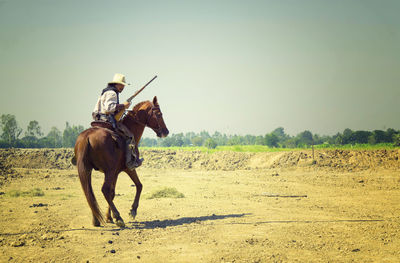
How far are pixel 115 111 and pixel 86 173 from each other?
69.9 inches

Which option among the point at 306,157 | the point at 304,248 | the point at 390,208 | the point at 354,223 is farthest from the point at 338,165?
the point at 304,248

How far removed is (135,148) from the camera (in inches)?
329

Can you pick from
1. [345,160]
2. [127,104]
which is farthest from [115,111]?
[345,160]

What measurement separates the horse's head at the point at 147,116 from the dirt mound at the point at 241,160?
64.3 feet

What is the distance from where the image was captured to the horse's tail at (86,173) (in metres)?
7.23

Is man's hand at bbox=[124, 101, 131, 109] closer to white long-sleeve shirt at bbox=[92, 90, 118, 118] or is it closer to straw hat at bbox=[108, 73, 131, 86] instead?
white long-sleeve shirt at bbox=[92, 90, 118, 118]

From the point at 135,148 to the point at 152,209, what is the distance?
125 inches

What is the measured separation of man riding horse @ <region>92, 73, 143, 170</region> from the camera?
7.92 meters

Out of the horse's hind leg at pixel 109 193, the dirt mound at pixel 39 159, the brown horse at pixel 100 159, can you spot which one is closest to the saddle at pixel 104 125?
the brown horse at pixel 100 159

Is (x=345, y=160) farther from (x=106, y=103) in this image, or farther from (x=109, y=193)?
(x=106, y=103)

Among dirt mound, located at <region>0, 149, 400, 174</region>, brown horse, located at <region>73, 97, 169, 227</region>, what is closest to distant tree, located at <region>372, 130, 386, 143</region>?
dirt mound, located at <region>0, 149, 400, 174</region>

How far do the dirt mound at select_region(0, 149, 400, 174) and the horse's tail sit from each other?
19827 millimetres

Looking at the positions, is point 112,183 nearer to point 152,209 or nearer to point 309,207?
point 152,209

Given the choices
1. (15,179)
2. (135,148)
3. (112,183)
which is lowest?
(15,179)
